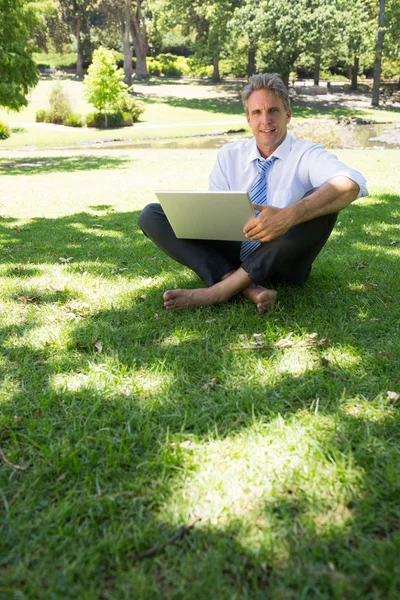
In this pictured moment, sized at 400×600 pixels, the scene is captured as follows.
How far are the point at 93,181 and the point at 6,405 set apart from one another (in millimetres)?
8292

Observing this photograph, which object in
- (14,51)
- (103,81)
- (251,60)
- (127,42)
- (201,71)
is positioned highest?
(127,42)

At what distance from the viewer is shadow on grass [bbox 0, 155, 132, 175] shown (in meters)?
12.3

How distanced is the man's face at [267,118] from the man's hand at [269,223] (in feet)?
2.10

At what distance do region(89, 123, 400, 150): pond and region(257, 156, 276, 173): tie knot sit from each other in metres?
14.6

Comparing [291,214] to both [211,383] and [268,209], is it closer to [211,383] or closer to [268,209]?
→ [268,209]

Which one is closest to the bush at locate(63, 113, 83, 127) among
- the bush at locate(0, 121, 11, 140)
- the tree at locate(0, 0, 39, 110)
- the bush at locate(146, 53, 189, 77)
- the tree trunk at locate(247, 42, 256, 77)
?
the bush at locate(0, 121, 11, 140)

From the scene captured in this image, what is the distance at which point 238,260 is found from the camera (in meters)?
3.41

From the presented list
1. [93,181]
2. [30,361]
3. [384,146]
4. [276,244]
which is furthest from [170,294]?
[384,146]

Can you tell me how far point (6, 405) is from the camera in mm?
2242

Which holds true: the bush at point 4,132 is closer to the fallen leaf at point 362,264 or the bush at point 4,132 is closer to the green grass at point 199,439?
the green grass at point 199,439

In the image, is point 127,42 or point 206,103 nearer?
point 206,103

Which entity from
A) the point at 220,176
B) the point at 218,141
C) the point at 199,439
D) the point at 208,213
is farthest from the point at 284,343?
the point at 218,141

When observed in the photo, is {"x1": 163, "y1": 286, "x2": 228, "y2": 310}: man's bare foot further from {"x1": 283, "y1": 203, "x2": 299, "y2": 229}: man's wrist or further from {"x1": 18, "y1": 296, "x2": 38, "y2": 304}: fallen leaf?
{"x1": 18, "y1": 296, "x2": 38, "y2": 304}: fallen leaf

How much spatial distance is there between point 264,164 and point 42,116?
25.9m
